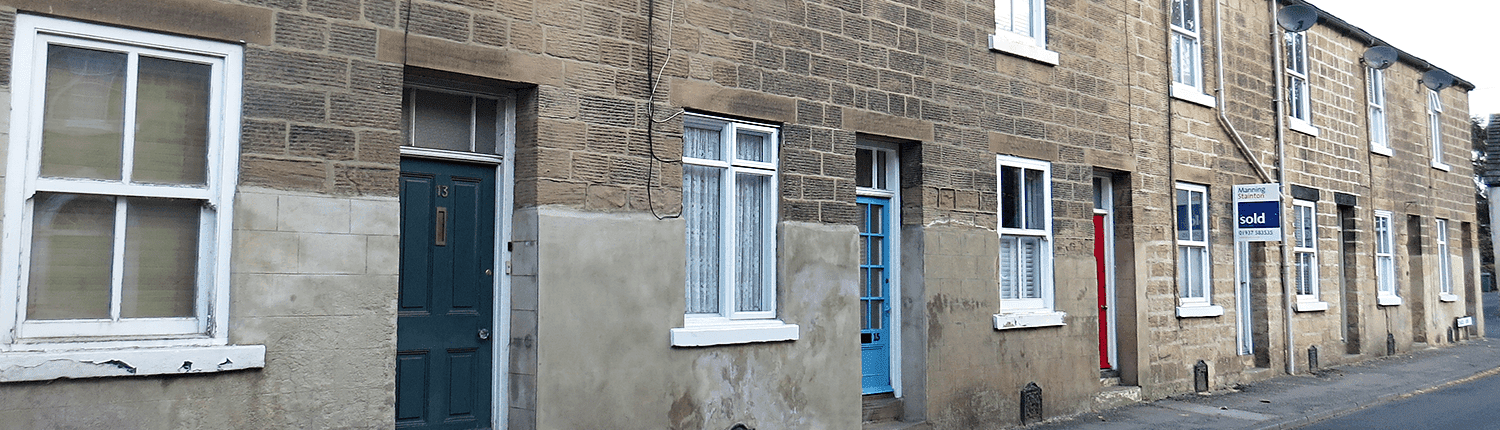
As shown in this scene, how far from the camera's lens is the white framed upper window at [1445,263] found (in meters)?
20.8

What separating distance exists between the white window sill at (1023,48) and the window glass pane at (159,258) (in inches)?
283

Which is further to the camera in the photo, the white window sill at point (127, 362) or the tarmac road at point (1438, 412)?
the tarmac road at point (1438, 412)

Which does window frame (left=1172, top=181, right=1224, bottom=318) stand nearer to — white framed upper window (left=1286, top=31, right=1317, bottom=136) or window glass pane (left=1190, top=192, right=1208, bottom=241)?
window glass pane (left=1190, top=192, right=1208, bottom=241)

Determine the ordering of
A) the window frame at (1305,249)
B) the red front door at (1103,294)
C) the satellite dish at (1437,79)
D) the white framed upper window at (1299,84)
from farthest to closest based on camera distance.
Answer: the satellite dish at (1437,79)
the white framed upper window at (1299,84)
the window frame at (1305,249)
the red front door at (1103,294)

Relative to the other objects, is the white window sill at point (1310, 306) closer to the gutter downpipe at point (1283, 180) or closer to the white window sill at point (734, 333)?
the gutter downpipe at point (1283, 180)

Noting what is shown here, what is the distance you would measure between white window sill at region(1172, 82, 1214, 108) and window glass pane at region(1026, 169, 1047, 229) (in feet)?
10.2

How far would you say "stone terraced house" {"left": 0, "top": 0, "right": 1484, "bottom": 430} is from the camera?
5.52 meters

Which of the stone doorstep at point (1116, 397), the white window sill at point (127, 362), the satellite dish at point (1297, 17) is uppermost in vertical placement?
the satellite dish at point (1297, 17)

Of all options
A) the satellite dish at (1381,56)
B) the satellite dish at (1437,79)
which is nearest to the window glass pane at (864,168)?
the satellite dish at (1381,56)

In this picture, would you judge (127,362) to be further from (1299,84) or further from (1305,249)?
(1299,84)

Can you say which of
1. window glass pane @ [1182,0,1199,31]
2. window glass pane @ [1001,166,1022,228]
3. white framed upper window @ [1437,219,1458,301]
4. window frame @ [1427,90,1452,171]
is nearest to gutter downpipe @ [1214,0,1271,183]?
window glass pane @ [1182,0,1199,31]

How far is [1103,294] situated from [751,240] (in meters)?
5.69

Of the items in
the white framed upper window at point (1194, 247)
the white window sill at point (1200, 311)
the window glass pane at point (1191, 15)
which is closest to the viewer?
the white window sill at point (1200, 311)

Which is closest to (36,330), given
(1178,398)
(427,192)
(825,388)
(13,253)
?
(13,253)
